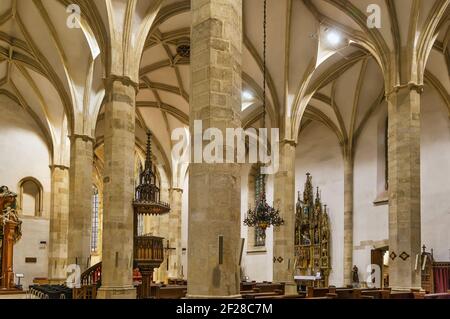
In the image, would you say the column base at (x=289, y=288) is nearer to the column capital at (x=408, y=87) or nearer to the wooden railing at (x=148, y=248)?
the wooden railing at (x=148, y=248)

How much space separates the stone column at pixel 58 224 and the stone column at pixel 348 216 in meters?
12.9

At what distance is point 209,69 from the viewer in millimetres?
8180

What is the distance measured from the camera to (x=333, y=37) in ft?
66.0

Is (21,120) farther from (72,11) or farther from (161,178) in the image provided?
(72,11)

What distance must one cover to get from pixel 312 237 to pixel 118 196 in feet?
50.5

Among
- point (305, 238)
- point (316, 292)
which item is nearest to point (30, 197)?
point (305, 238)

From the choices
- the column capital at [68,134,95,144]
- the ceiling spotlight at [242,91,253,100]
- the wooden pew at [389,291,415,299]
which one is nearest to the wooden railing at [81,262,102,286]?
the column capital at [68,134,95,144]

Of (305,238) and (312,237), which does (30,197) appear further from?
(312,237)

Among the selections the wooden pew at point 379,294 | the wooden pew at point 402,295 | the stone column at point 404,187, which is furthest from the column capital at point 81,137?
the wooden pew at point 402,295

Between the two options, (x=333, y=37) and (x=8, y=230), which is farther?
(x=8, y=230)

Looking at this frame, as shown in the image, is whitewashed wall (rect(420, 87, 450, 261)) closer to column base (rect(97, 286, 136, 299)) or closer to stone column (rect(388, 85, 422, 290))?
stone column (rect(388, 85, 422, 290))

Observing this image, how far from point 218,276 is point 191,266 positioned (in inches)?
18.8

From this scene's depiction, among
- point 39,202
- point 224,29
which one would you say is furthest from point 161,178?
point 224,29

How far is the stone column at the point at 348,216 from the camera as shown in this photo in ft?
81.5
